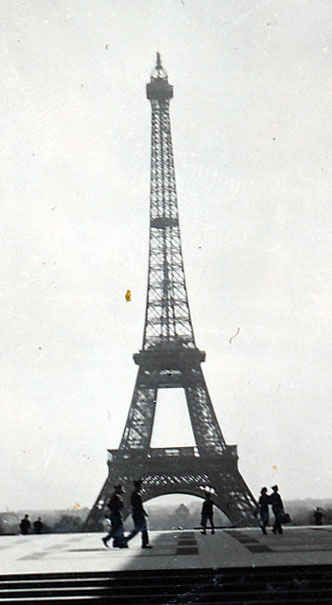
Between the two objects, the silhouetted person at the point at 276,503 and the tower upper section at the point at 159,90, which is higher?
the tower upper section at the point at 159,90

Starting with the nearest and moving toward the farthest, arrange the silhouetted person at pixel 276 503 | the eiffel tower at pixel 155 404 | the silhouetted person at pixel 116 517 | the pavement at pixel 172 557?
the pavement at pixel 172 557 → the silhouetted person at pixel 116 517 → the silhouetted person at pixel 276 503 → the eiffel tower at pixel 155 404

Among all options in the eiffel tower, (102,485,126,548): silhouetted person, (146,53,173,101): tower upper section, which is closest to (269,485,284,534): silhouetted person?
(102,485,126,548): silhouetted person

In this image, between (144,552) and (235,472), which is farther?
(235,472)

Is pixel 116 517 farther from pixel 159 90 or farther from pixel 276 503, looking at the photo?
pixel 159 90

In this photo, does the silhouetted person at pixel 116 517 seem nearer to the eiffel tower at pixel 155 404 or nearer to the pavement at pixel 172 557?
the pavement at pixel 172 557

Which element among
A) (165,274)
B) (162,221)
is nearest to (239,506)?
(165,274)

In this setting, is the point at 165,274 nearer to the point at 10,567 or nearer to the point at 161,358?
the point at 161,358

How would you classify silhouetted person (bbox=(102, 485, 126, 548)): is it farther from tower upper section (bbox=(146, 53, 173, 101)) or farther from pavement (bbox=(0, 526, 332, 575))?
tower upper section (bbox=(146, 53, 173, 101))

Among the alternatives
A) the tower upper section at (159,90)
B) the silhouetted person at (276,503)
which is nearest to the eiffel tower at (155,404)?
the tower upper section at (159,90)

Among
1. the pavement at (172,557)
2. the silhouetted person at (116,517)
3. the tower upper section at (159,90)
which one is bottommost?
the pavement at (172,557)

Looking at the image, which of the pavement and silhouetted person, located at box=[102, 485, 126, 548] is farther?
silhouetted person, located at box=[102, 485, 126, 548]

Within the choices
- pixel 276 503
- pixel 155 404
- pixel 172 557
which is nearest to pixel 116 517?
pixel 172 557
